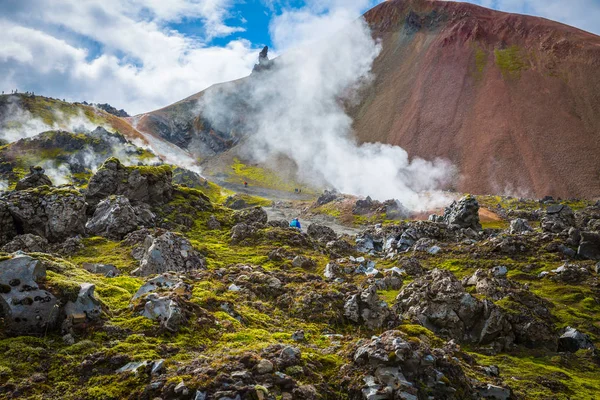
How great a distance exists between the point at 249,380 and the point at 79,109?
181529 mm

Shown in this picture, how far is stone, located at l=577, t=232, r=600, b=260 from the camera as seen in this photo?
103ft

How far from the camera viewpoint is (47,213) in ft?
95.1

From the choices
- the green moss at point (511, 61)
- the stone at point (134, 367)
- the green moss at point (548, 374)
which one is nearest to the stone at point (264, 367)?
the stone at point (134, 367)

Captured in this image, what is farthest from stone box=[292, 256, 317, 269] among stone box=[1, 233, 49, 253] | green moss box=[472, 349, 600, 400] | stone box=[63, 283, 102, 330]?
stone box=[63, 283, 102, 330]

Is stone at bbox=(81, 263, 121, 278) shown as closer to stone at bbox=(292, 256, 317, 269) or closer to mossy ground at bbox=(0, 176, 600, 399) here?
mossy ground at bbox=(0, 176, 600, 399)

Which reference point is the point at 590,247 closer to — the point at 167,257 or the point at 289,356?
the point at 167,257

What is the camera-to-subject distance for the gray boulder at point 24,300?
27.2 feet

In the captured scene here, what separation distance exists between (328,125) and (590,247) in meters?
128

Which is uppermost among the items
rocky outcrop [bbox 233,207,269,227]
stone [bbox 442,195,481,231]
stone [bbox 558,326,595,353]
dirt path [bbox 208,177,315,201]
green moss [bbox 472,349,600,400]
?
dirt path [bbox 208,177,315,201]

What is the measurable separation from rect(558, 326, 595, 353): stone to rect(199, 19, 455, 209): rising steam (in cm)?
6413

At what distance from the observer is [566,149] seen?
10200cm

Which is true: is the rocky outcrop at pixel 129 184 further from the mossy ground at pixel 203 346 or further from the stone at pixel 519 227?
the stone at pixel 519 227

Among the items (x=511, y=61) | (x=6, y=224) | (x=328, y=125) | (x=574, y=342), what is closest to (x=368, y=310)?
(x=574, y=342)

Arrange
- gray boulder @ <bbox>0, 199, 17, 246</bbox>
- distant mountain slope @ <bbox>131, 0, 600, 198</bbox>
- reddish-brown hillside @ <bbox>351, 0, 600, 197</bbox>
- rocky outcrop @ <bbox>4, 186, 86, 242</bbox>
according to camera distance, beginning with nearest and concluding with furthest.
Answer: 1. gray boulder @ <bbox>0, 199, 17, 246</bbox>
2. rocky outcrop @ <bbox>4, 186, 86, 242</bbox>
3. reddish-brown hillside @ <bbox>351, 0, 600, 197</bbox>
4. distant mountain slope @ <bbox>131, 0, 600, 198</bbox>
